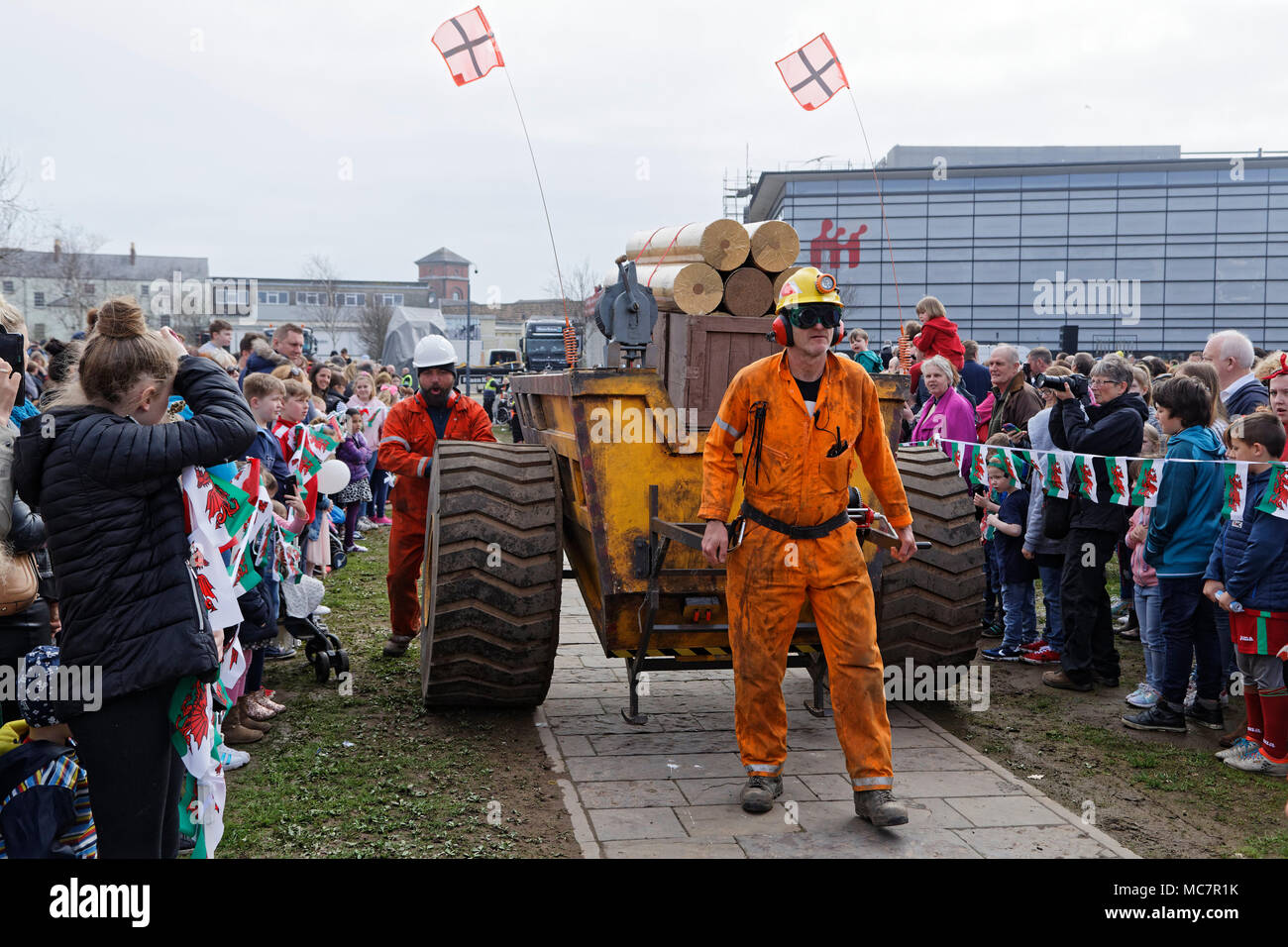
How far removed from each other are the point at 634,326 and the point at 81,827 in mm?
3308

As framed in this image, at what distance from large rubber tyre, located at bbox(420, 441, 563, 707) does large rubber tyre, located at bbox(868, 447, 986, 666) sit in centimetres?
172

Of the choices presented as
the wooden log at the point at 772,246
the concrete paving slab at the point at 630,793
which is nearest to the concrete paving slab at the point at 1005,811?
the concrete paving slab at the point at 630,793

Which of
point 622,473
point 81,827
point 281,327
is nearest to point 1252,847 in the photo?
point 622,473

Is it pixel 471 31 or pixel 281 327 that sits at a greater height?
pixel 471 31

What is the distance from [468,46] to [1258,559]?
5.35 metres

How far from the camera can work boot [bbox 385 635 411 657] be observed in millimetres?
7520

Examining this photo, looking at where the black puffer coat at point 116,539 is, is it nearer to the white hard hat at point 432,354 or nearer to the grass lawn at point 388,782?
the grass lawn at point 388,782

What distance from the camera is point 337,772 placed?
5.21m

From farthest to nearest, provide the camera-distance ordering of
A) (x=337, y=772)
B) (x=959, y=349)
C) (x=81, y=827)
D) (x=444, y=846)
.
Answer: (x=959, y=349) → (x=337, y=772) → (x=444, y=846) → (x=81, y=827)

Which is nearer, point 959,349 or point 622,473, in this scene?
point 622,473

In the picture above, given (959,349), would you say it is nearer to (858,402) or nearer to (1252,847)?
(858,402)

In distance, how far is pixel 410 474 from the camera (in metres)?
7.27

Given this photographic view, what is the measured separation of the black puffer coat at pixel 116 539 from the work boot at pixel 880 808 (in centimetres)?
262

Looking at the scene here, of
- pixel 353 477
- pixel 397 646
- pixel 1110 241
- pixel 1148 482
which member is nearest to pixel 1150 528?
pixel 1148 482
